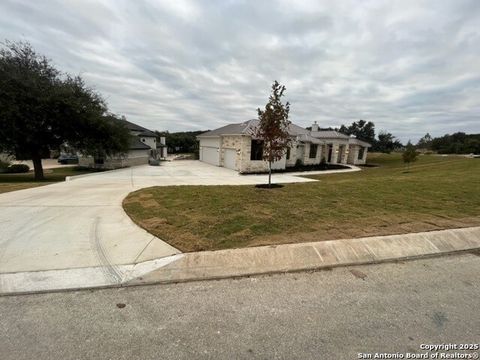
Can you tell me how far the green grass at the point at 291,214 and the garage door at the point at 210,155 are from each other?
18641mm

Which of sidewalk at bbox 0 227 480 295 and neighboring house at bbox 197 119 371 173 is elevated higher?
neighboring house at bbox 197 119 371 173

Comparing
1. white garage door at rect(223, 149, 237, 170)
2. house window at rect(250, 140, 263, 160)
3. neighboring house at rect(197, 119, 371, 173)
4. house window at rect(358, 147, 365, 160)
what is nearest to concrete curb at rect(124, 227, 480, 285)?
neighboring house at rect(197, 119, 371, 173)

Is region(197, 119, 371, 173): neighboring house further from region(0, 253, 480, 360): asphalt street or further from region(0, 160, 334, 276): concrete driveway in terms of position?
region(0, 253, 480, 360): asphalt street

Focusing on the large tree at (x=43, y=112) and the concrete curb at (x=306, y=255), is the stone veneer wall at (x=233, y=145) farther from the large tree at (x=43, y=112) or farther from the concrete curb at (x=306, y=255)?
the concrete curb at (x=306, y=255)

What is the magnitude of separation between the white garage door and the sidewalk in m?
19.5

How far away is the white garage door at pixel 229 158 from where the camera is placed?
78.3ft

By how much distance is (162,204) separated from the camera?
7391mm

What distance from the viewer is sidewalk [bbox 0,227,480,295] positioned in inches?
133

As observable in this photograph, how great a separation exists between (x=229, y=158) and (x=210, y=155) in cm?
542

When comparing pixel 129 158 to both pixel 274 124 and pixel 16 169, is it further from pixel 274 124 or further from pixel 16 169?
pixel 274 124

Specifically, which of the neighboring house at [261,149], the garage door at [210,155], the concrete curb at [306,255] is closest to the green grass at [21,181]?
the concrete curb at [306,255]

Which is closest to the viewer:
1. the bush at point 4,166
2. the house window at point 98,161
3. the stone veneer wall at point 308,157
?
the bush at point 4,166

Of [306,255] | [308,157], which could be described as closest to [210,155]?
[308,157]

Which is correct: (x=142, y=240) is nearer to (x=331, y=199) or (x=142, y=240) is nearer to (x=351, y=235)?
(x=351, y=235)
